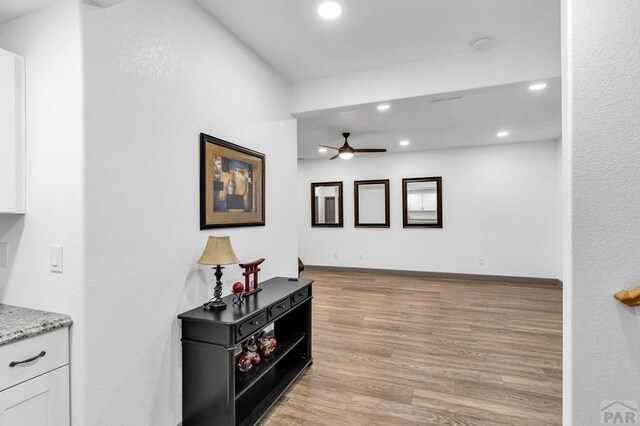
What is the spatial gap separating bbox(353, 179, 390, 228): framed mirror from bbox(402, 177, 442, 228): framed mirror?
419 mm

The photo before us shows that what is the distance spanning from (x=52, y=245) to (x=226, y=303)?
1036 mm

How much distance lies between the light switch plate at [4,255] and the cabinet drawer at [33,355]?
25.5 inches

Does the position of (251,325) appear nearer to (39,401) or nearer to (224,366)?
(224,366)

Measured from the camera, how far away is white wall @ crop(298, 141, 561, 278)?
20.2 ft

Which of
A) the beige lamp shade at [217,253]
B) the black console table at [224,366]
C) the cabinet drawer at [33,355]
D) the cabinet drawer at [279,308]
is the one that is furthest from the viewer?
the cabinet drawer at [279,308]

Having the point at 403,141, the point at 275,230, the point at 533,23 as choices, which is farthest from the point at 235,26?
the point at 403,141

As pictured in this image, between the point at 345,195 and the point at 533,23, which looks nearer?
the point at 533,23

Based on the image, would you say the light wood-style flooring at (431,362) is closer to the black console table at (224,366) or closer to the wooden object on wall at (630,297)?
the black console table at (224,366)

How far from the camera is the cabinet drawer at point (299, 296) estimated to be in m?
2.65

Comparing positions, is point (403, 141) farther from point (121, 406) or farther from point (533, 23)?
point (121, 406)

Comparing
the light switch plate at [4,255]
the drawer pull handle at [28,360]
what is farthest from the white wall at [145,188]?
the light switch plate at [4,255]

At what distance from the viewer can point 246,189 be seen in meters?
2.65

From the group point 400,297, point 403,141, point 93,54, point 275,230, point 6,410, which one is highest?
point 403,141

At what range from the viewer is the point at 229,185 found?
2.45 metres
